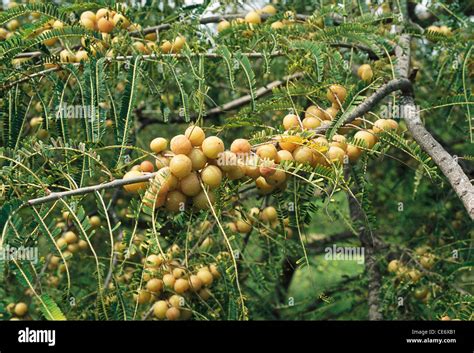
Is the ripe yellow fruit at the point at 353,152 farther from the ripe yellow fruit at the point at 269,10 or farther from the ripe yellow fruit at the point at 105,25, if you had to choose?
the ripe yellow fruit at the point at 269,10

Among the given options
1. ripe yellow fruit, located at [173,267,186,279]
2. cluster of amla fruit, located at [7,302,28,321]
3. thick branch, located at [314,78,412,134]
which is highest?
thick branch, located at [314,78,412,134]

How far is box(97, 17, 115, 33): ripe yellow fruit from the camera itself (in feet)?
6.31

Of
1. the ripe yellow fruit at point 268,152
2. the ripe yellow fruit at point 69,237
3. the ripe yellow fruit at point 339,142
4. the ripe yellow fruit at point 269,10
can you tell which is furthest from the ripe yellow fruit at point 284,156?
the ripe yellow fruit at point 69,237

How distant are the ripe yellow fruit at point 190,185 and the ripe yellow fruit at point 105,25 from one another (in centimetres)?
79

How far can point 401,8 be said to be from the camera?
2176mm

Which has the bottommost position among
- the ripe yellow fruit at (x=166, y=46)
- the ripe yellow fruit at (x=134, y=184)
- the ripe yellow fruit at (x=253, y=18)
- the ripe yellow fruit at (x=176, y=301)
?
the ripe yellow fruit at (x=176, y=301)

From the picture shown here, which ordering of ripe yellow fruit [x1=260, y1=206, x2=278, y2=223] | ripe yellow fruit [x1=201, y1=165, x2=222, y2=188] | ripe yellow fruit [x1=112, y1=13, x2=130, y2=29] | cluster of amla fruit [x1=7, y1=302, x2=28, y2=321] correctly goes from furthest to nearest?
cluster of amla fruit [x1=7, y1=302, x2=28, y2=321]
ripe yellow fruit [x1=260, y1=206, x2=278, y2=223]
ripe yellow fruit [x1=112, y1=13, x2=130, y2=29]
ripe yellow fruit [x1=201, y1=165, x2=222, y2=188]

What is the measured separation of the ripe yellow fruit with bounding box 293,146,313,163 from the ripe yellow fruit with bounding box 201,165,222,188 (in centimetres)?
19

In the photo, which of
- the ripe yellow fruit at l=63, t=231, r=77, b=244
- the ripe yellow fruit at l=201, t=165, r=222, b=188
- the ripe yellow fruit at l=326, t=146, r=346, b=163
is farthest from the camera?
the ripe yellow fruit at l=63, t=231, r=77, b=244

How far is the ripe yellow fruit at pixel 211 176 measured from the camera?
Answer: 132cm

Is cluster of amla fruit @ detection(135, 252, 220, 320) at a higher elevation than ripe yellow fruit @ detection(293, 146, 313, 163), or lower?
lower

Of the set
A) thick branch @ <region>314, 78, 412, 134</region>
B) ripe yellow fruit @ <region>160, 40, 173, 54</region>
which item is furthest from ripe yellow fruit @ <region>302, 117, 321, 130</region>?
ripe yellow fruit @ <region>160, 40, 173, 54</region>

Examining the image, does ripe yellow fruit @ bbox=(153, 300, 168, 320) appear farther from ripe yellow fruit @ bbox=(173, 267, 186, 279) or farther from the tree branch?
the tree branch
